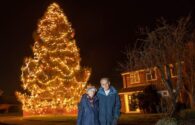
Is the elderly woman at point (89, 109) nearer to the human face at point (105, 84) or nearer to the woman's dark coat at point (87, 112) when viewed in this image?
the woman's dark coat at point (87, 112)

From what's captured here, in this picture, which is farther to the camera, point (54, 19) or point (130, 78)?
point (130, 78)

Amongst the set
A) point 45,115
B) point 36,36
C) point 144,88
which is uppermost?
point 36,36

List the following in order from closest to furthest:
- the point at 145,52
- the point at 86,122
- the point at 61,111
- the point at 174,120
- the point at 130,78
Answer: the point at 86,122, the point at 174,120, the point at 145,52, the point at 61,111, the point at 130,78

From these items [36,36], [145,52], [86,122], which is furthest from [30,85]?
[86,122]

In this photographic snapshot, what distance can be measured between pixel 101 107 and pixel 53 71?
29.9m

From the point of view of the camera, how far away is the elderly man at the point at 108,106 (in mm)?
8109

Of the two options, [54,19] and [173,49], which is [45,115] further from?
[173,49]

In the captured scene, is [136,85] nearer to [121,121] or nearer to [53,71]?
Answer: [53,71]

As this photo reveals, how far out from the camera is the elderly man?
811 centimetres

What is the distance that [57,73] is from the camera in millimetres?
37500

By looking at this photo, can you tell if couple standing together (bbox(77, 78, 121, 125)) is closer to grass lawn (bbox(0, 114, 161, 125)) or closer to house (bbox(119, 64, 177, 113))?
grass lawn (bbox(0, 114, 161, 125))

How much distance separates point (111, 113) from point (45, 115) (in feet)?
99.7

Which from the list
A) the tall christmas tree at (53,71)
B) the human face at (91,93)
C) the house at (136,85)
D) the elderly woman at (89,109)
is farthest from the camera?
the house at (136,85)

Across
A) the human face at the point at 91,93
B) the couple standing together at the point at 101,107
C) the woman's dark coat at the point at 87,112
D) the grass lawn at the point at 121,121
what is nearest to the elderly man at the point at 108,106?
the couple standing together at the point at 101,107
